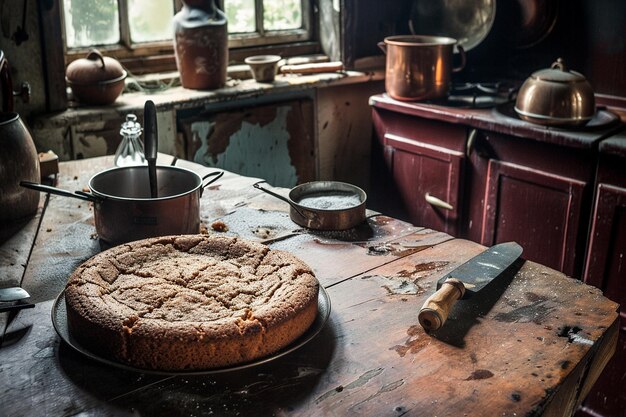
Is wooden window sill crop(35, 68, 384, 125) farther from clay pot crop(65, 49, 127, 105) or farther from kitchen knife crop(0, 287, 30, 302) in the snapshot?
kitchen knife crop(0, 287, 30, 302)

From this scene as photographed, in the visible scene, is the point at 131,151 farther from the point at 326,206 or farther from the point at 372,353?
the point at 372,353

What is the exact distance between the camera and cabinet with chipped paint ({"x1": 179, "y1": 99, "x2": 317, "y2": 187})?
9.06 ft

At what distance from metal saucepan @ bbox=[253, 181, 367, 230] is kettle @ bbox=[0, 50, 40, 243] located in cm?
55

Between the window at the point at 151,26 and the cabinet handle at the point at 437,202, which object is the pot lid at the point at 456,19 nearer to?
the window at the point at 151,26

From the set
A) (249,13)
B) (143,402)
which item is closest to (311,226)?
(143,402)

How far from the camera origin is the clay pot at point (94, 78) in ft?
7.79

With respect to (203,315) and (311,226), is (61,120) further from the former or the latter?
(203,315)

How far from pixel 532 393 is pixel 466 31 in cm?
234

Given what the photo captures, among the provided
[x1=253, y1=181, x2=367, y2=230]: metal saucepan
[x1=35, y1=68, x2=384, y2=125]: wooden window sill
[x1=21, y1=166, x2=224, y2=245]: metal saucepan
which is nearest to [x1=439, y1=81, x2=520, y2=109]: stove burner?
[x1=35, y1=68, x2=384, y2=125]: wooden window sill

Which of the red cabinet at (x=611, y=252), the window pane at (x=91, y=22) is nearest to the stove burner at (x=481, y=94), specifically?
the red cabinet at (x=611, y=252)

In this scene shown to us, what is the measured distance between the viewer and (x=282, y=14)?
3160 millimetres

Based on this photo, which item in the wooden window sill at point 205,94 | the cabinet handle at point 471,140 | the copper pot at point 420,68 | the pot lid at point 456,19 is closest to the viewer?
the wooden window sill at point 205,94

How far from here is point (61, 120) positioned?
2.33 meters

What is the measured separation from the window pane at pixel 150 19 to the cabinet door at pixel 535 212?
1491mm
